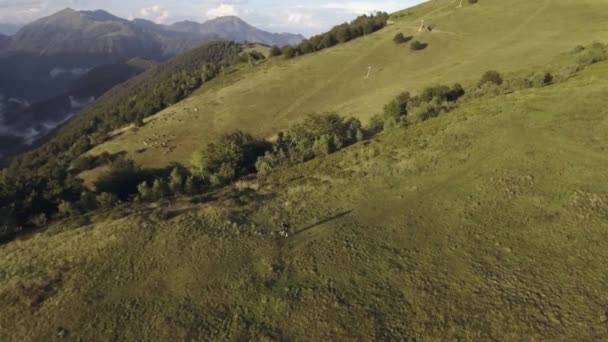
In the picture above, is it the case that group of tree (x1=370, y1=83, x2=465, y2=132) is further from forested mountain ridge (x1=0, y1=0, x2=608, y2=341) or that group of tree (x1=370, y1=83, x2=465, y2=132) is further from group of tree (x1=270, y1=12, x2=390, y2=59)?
group of tree (x1=270, y1=12, x2=390, y2=59)

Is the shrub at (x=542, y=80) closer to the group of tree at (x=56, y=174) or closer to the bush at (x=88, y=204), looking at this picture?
the group of tree at (x=56, y=174)

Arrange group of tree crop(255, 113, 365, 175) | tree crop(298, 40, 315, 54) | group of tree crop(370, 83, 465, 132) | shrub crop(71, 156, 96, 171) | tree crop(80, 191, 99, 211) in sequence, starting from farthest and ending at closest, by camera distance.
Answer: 1. tree crop(298, 40, 315, 54)
2. shrub crop(71, 156, 96, 171)
3. group of tree crop(370, 83, 465, 132)
4. group of tree crop(255, 113, 365, 175)
5. tree crop(80, 191, 99, 211)

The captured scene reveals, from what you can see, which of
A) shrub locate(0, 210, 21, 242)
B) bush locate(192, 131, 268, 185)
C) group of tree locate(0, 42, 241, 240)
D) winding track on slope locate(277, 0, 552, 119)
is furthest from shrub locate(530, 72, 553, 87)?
shrub locate(0, 210, 21, 242)

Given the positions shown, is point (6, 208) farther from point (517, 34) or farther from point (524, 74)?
point (517, 34)

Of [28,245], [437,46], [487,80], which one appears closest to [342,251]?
[28,245]

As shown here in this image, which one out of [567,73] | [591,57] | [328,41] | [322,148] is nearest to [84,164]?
[322,148]

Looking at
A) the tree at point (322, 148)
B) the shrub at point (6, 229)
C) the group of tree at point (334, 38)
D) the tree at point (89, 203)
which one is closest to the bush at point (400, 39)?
the group of tree at point (334, 38)

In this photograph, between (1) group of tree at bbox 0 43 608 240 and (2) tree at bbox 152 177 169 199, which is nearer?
(2) tree at bbox 152 177 169 199
